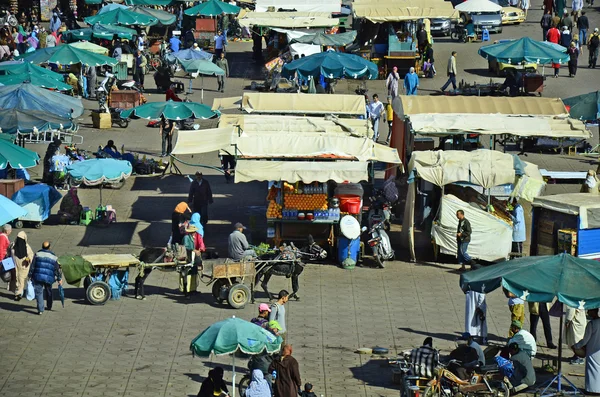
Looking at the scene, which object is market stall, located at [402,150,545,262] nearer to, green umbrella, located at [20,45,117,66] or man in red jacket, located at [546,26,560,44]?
green umbrella, located at [20,45,117,66]

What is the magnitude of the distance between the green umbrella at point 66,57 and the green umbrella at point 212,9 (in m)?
9.53

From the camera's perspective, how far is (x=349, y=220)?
84.0 ft

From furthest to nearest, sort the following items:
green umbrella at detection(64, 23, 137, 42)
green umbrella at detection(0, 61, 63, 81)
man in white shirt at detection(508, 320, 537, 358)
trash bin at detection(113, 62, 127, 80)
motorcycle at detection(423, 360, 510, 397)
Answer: green umbrella at detection(64, 23, 137, 42), trash bin at detection(113, 62, 127, 80), green umbrella at detection(0, 61, 63, 81), man in white shirt at detection(508, 320, 537, 358), motorcycle at detection(423, 360, 510, 397)

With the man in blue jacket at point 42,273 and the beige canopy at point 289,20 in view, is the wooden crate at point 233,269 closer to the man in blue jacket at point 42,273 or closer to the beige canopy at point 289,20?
the man in blue jacket at point 42,273

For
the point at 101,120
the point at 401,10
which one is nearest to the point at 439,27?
the point at 401,10

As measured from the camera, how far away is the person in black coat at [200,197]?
28.3 meters

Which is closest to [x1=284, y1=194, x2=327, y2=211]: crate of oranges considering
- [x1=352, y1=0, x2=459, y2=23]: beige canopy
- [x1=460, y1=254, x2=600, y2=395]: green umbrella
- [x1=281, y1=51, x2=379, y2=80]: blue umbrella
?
[x1=460, y1=254, x2=600, y2=395]: green umbrella

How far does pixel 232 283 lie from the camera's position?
23375mm

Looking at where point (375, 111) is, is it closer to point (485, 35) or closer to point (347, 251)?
point (347, 251)

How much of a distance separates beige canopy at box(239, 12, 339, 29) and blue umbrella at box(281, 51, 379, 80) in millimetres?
6875

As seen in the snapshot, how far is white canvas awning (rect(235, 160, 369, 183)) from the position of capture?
2544 centimetres

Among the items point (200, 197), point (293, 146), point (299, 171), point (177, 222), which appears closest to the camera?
point (299, 171)

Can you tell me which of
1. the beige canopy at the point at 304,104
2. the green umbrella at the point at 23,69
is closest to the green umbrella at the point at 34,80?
the green umbrella at the point at 23,69

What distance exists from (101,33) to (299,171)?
22245 millimetres
